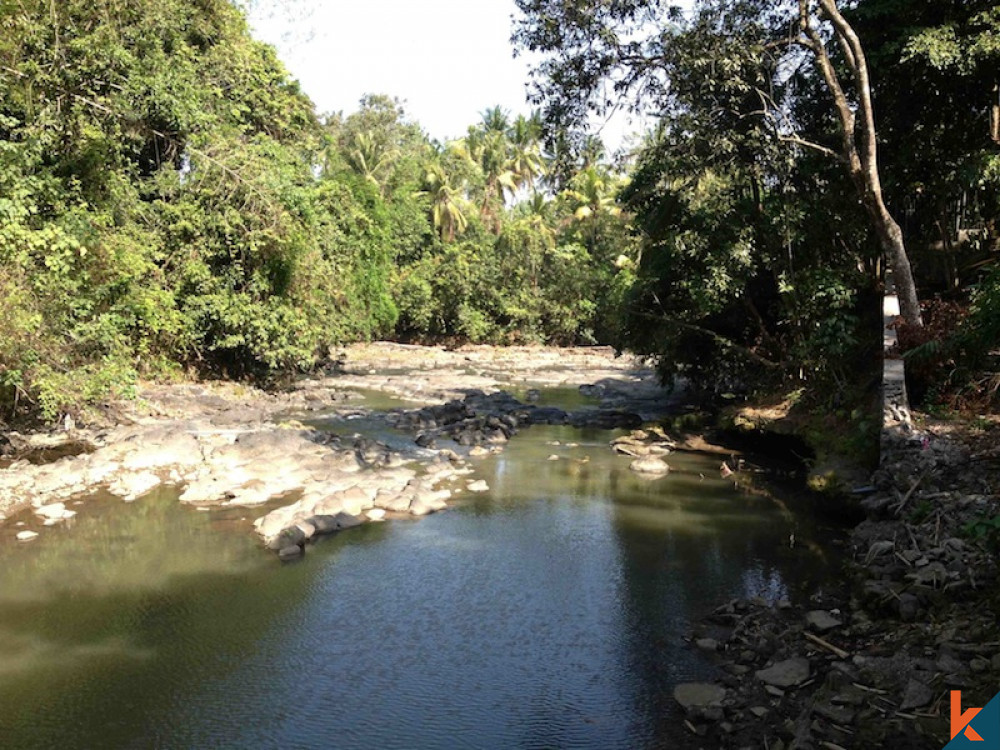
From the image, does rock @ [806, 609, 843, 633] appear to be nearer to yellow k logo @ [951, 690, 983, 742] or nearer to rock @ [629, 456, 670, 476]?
yellow k logo @ [951, 690, 983, 742]

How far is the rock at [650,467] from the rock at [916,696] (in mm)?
9312

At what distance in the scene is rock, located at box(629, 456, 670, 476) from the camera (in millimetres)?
14454

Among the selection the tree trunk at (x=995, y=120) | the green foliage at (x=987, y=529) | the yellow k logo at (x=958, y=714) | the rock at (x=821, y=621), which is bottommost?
the rock at (x=821, y=621)

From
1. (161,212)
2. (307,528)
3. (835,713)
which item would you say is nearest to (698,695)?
(835,713)

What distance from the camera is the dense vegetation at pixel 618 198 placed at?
39.4 ft

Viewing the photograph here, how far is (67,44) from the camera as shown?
12289 mm

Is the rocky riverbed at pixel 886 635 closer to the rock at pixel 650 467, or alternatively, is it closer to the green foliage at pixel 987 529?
the green foliage at pixel 987 529

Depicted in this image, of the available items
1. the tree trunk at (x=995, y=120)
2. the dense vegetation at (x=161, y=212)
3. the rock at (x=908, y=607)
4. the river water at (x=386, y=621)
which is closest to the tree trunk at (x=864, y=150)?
the tree trunk at (x=995, y=120)

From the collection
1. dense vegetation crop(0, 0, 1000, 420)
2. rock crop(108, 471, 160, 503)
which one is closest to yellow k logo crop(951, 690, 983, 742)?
dense vegetation crop(0, 0, 1000, 420)

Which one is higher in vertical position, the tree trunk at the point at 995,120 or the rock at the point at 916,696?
the tree trunk at the point at 995,120

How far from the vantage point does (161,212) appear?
18297 mm

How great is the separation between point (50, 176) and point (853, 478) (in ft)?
44.8

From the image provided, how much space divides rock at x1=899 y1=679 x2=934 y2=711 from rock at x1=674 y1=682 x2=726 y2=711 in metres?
1.50

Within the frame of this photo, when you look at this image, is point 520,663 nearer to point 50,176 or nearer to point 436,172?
point 50,176
